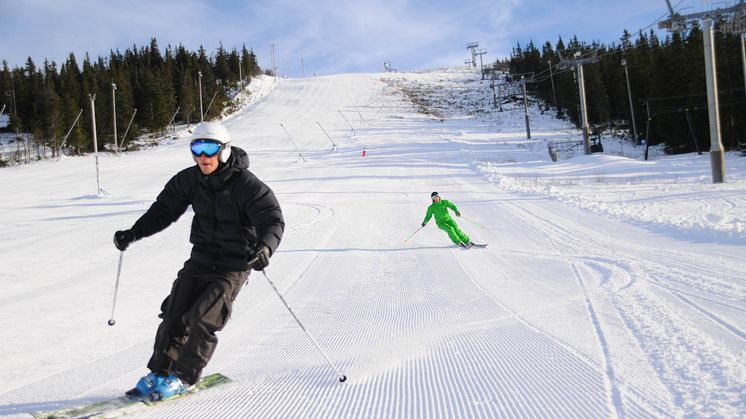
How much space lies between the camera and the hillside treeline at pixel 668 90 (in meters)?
37.3

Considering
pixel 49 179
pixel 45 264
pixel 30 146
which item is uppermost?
pixel 30 146

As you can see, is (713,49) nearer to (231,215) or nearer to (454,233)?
(454,233)

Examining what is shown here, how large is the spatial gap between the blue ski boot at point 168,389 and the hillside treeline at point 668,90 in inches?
1381

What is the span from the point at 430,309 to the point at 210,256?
295 centimetres

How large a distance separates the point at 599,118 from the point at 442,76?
137 feet

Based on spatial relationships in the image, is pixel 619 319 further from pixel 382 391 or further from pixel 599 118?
pixel 599 118

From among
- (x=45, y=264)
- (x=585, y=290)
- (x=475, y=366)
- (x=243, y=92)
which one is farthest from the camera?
→ (x=243, y=92)

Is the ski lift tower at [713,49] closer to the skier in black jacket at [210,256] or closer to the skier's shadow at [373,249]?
the skier's shadow at [373,249]

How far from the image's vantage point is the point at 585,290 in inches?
227

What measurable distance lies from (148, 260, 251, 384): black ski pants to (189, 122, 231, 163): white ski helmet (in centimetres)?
77

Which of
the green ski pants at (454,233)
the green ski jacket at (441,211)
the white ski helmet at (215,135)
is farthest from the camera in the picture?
the green ski jacket at (441,211)

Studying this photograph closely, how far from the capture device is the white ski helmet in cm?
318

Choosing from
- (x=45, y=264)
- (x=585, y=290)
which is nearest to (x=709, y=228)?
(x=585, y=290)

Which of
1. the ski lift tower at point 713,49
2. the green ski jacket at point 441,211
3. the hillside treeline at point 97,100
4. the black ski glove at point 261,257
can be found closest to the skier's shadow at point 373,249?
the green ski jacket at point 441,211
